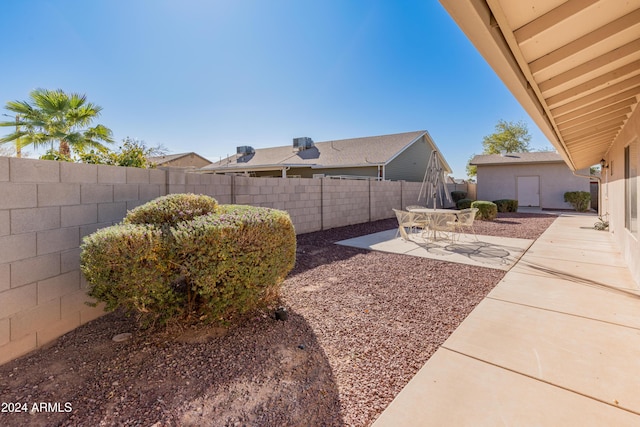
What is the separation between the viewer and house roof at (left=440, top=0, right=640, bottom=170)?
1831mm

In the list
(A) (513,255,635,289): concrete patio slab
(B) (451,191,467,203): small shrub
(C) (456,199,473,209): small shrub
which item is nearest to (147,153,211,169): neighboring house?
(B) (451,191,467,203): small shrub

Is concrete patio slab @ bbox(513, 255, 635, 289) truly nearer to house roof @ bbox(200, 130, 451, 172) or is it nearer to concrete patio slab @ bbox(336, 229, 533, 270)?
concrete patio slab @ bbox(336, 229, 533, 270)

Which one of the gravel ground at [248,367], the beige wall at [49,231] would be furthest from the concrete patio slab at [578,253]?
the beige wall at [49,231]

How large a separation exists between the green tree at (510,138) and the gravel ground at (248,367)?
35699 mm

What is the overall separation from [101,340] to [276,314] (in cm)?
170

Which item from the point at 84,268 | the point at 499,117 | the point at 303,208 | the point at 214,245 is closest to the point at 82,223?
the point at 84,268

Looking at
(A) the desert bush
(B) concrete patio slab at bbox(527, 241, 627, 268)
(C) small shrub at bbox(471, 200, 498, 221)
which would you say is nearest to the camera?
(A) the desert bush

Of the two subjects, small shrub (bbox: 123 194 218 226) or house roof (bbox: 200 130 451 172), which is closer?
small shrub (bbox: 123 194 218 226)

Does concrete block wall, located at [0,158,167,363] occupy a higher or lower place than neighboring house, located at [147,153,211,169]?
lower

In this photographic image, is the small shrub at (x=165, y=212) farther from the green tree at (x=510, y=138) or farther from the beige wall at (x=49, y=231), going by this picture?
the green tree at (x=510, y=138)

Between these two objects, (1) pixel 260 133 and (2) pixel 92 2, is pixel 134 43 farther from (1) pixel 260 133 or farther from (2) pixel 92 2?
(1) pixel 260 133

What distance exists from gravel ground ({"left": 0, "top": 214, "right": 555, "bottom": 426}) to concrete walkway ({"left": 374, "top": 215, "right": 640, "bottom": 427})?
0.20 m

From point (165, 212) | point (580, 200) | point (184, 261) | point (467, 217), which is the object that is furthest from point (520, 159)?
point (184, 261)

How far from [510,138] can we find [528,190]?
65.3ft
